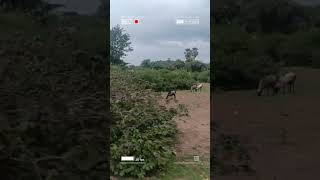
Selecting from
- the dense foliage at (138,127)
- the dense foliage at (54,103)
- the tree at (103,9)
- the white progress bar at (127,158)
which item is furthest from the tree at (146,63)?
the white progress bar at (127,158)

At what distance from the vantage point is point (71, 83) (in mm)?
2846

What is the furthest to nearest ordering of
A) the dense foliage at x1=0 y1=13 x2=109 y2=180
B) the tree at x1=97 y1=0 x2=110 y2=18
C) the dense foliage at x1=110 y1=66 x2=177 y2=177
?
the dense foliage at x1=110 y1=66 x2=177 y2=177
the tree at x1=97 y1=0 x2=110 y2=18
the dense foliage at x1=0 y1=13 x2=109 y2=180

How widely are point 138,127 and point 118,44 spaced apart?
818mm

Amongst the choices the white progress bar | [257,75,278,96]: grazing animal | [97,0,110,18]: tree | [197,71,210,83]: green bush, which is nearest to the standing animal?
[257,75,278,96]: grazing animal

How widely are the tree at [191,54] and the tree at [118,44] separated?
326 mm

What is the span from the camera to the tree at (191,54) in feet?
9.14

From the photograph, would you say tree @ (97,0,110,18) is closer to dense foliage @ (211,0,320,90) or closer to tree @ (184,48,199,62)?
tree @ (184,48,199,62)

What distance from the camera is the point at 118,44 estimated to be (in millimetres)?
2805

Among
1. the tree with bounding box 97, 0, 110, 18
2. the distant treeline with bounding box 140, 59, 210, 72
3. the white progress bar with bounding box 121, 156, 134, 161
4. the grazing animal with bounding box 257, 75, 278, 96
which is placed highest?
the tree with bounding box 97, 0, 110, 18

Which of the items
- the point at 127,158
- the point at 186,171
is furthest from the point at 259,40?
the point at 127,158

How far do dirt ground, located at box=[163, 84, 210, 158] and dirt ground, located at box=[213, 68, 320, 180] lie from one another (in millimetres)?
147

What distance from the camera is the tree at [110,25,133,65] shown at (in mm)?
2746

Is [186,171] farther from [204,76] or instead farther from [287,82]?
[287,82]

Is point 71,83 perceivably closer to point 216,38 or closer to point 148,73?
point 148,73
